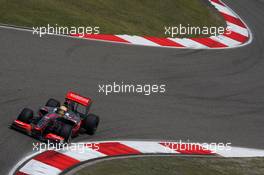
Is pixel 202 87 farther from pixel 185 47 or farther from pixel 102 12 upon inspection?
pixel 102 12

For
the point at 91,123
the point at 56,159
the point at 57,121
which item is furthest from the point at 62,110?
the point at 56,159

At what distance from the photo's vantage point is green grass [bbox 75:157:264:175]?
15594mm

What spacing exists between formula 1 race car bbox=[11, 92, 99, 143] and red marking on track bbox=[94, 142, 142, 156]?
1.78 feet

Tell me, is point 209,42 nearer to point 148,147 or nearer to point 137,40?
point 137,40

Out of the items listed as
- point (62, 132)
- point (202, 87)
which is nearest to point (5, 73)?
point (62, 132)

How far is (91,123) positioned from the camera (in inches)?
672

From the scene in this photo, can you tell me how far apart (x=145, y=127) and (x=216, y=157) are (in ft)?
6.79

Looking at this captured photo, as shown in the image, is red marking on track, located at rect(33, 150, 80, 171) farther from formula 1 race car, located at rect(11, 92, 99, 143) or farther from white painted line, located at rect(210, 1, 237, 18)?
white painted line, located at rect(210, 1, 237, 18)

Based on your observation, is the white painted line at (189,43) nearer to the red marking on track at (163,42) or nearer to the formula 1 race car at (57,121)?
the red marking on track at (163,42)

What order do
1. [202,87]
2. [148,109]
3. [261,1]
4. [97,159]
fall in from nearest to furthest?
1. [97,159]
2. [148,109]
3. [202,87]
4. [261,1]

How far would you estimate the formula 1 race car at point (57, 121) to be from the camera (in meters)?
16.3

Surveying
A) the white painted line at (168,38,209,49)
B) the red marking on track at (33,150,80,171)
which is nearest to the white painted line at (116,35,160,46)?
the white painted line at (168,38,209,49)

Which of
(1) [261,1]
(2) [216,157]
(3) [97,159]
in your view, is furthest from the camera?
(1) [261,1]

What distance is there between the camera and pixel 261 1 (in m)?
31.1
